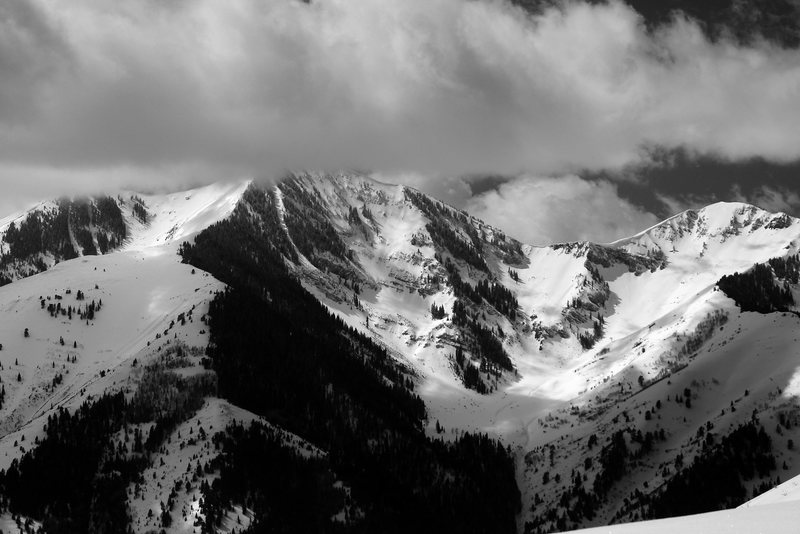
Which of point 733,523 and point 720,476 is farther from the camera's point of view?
point 720,476

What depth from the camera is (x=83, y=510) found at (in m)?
140

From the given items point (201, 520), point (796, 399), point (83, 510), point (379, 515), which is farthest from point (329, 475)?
point (796, 399)

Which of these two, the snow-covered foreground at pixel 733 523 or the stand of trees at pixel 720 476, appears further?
the stand of trees at pixel 720 476

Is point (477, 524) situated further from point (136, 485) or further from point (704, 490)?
point (136, 485)

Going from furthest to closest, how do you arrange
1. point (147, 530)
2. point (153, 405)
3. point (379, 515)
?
point (153, 405) < point (379, 515) < point (147, 530)

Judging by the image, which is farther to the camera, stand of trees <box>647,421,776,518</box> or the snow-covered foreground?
stand of trees <box>647,421,776,518</box>

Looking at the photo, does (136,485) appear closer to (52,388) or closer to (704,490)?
(52,388)

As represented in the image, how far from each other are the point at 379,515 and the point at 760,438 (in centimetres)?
9745

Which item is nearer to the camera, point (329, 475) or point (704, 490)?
point (329, 475)

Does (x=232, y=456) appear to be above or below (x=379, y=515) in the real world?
above

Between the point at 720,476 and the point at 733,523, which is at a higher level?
the point at 733,523

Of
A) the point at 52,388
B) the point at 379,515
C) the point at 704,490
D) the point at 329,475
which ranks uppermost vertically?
the point at 52,388

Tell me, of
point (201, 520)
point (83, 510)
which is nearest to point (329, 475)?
point (201, 520)

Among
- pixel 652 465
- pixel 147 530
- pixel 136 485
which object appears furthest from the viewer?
pixel 652 465
